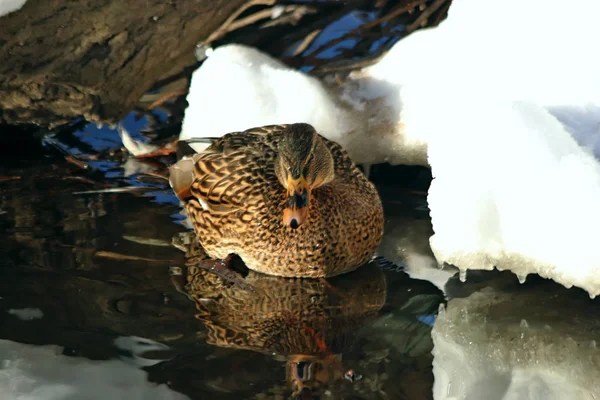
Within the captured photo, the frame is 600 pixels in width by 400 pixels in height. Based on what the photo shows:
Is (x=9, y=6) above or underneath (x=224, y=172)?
above

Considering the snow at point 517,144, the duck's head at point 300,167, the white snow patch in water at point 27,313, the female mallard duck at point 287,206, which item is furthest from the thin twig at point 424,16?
the white snow patch in water at point 27,313

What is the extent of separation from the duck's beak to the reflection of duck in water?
36 cm

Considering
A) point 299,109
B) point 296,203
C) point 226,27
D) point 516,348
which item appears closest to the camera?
point 516,348

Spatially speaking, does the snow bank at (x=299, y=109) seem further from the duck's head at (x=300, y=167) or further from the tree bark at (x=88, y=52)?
the duck's head at (x=300, y=167)

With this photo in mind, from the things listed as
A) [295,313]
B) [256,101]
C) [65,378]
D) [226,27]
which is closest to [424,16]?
[226,27]

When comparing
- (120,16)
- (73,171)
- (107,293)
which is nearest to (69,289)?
(107,293)

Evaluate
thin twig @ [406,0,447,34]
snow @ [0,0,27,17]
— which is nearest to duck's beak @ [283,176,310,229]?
snow @ [0,0,27,17]

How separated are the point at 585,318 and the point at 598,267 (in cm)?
30

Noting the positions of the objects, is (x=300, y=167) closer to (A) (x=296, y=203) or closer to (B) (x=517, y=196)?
(A) (x=296, y=203)

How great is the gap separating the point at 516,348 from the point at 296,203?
1359 millimetres

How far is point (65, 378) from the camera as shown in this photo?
165 inches

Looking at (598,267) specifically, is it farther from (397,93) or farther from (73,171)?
(73,171)

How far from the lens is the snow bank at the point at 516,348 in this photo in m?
4.09

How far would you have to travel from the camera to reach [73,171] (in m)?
6.77
